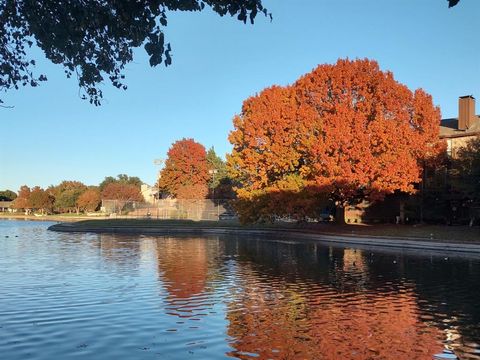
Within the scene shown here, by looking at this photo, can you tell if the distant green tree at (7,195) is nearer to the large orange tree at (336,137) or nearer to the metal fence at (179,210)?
the metal fence at (179,210)

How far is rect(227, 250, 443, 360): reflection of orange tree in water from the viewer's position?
29.5ft

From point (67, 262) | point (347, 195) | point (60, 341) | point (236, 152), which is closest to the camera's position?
point (60, 341)

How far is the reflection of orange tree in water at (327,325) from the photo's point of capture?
899 centimetres

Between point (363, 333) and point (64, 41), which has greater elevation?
point (64, 41)

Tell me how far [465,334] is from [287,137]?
35407 mm

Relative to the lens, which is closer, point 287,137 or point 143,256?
point 143,256

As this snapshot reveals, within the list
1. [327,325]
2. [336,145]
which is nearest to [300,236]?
[336,145]

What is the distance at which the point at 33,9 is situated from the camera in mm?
6742

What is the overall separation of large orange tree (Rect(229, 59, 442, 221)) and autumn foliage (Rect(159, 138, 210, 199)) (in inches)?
2017

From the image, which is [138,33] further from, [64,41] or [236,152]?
[236,152]

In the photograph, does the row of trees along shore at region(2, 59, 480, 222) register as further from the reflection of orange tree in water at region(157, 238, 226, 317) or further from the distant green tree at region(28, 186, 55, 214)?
the distant green tree at region(28, 186, 55, 214)

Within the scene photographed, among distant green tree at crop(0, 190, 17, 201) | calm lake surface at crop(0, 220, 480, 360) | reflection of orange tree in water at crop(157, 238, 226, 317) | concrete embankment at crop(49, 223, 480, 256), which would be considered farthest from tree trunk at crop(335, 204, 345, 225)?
distant green tree at crop(0, 190, 17, 201)

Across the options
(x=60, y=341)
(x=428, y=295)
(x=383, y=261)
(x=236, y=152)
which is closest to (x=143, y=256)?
(x=383, y=261)

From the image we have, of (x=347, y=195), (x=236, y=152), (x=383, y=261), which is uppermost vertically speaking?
(x=236, y=152)
